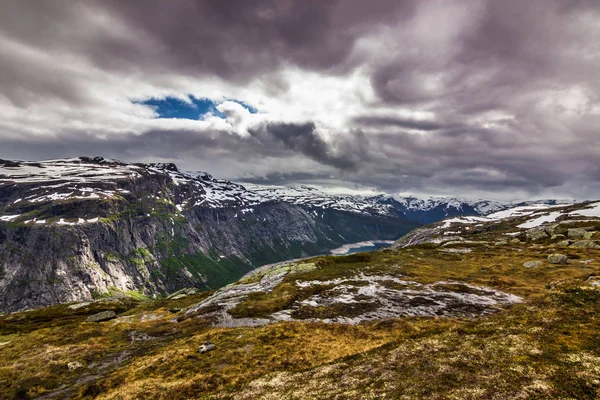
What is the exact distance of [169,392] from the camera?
3173 cm

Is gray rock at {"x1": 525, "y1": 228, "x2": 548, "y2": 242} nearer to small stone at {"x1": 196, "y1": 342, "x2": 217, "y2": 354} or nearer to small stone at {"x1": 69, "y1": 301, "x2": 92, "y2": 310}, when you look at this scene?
small stone at {"x1": 196, "y1": 342, "x2": 217, "y2": 354}

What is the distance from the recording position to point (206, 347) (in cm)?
4266

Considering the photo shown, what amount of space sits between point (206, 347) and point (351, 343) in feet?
68.6

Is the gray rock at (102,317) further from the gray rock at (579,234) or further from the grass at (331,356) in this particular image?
the gray rock at (579,234)

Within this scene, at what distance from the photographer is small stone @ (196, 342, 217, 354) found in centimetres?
4200

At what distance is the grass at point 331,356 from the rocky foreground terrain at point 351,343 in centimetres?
17

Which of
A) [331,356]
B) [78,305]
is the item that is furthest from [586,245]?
[78,305]

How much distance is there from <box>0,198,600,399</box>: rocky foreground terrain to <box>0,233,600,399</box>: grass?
0.17 meters

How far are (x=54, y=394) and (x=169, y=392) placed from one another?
1593 centimetres

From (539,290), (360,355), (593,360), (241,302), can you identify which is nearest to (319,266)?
(241,302)

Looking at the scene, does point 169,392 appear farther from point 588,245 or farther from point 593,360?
point 588,245

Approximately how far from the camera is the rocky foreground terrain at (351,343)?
68.2 ft

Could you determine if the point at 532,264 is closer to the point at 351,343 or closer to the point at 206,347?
the point at 351,343

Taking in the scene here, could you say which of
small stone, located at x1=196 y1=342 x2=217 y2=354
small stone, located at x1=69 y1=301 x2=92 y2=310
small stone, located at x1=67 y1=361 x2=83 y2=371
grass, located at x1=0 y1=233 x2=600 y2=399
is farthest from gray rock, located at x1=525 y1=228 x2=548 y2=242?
small stone, located at x1=69 y1=301 x2=92 y2=310
